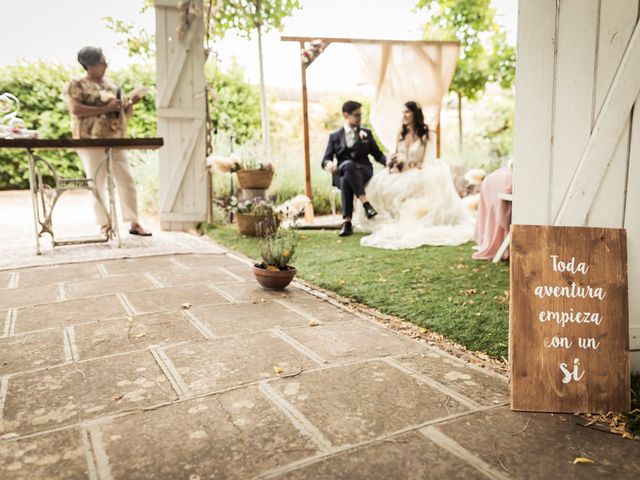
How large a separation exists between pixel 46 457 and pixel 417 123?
500 centimetres

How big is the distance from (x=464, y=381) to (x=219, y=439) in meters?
0.85

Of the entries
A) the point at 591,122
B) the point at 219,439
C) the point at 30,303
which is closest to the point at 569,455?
the point at 219,439

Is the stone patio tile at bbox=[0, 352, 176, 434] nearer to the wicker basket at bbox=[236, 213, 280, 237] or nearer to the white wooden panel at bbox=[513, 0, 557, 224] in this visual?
the white wooden panel at bbox=[513, 0, 557, 224]

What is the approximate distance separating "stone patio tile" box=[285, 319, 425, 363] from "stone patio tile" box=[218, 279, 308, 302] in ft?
1.80

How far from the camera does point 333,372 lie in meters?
1.79

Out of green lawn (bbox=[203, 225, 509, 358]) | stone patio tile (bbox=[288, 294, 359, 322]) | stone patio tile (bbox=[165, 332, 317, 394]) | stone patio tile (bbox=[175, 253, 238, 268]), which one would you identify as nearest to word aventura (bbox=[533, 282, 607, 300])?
green lawn (bbox=[203, 225, 509, 358])

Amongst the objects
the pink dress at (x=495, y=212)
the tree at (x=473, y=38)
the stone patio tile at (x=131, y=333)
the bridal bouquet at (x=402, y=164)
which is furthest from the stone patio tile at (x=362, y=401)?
the tree at (x=473, y=38)

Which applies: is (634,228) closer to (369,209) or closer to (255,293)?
(255,293)

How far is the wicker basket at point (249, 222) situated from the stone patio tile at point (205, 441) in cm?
331

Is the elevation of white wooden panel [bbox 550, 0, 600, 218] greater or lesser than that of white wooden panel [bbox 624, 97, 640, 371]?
greater

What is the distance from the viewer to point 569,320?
5.07 feet

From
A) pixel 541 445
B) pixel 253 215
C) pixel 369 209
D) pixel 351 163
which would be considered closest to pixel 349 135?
pixel 351 163

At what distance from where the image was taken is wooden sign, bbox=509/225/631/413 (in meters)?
1.51

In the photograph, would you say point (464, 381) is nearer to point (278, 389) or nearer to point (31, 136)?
point (278, 389)
